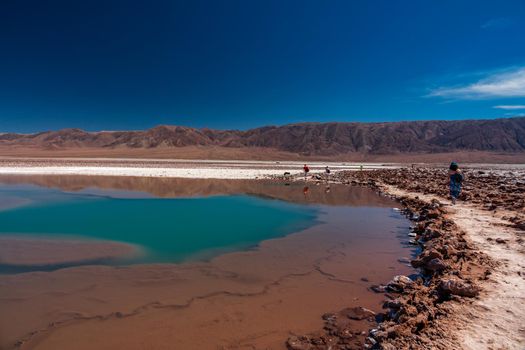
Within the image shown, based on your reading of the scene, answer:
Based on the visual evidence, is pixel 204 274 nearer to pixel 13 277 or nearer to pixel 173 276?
pixel 173 276

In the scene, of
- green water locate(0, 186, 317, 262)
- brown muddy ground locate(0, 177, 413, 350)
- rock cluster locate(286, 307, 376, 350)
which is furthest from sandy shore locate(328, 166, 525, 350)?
green water locate(0, 186, 317, 262)

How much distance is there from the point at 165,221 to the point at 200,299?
20.3 feet

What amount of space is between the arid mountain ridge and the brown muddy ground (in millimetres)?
119500

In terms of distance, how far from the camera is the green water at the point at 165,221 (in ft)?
27.3

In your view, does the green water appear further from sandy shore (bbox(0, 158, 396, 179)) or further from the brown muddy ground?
sandy shore (bbox(0, 158, 396, 179))

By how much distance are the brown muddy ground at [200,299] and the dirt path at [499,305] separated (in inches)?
45.1

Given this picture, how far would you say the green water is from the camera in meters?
8.32

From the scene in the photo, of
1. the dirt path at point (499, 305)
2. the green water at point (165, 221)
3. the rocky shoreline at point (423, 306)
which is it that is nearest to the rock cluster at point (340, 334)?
the rocky shoreline at point (423, 306)

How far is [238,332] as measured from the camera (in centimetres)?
419

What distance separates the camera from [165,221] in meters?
10.9

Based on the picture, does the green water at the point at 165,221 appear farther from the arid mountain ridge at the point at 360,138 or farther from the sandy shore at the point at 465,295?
the arid mountain ridge at the point at 360,138

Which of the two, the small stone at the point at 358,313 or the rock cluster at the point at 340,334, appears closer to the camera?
the rock cluster at the point at 340,334

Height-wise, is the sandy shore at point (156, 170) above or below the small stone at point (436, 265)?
above

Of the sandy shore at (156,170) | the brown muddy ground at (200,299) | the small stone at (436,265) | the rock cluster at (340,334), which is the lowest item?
the rock cluster at (340,334)
